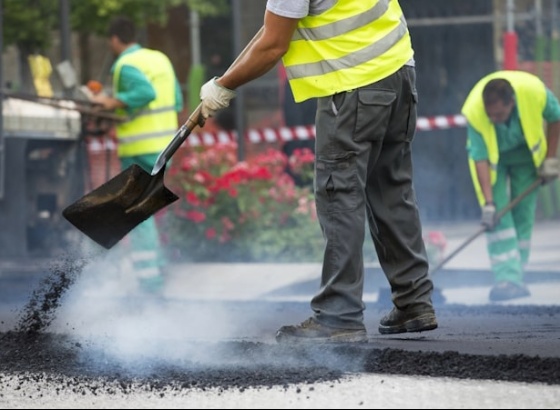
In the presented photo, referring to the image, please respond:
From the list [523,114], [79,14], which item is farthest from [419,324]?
[79,14]

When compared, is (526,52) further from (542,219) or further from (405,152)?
(405,152)

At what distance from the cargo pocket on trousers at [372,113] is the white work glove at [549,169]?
3.71 meters

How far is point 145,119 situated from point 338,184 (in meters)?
4.21

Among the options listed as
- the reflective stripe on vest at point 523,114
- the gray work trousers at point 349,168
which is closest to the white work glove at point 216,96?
the gray work trousers at point 349,168

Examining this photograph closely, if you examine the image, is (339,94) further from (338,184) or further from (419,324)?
(419,324)

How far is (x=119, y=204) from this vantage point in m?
5.56

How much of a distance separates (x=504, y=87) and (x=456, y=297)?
4.63ft

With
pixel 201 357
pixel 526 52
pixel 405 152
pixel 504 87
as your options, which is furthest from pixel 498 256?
pixel 526 52

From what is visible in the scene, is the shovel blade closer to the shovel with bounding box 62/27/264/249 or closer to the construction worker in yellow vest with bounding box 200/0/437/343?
the shovel with bounding box 62/27/264/249

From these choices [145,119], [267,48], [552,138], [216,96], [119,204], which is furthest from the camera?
[145,119]

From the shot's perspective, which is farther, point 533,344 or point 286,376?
point 533,344

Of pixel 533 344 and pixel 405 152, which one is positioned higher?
pixel 405 152

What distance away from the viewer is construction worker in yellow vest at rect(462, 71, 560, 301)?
8812 millimetres

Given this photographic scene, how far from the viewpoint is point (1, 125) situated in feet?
37.2
